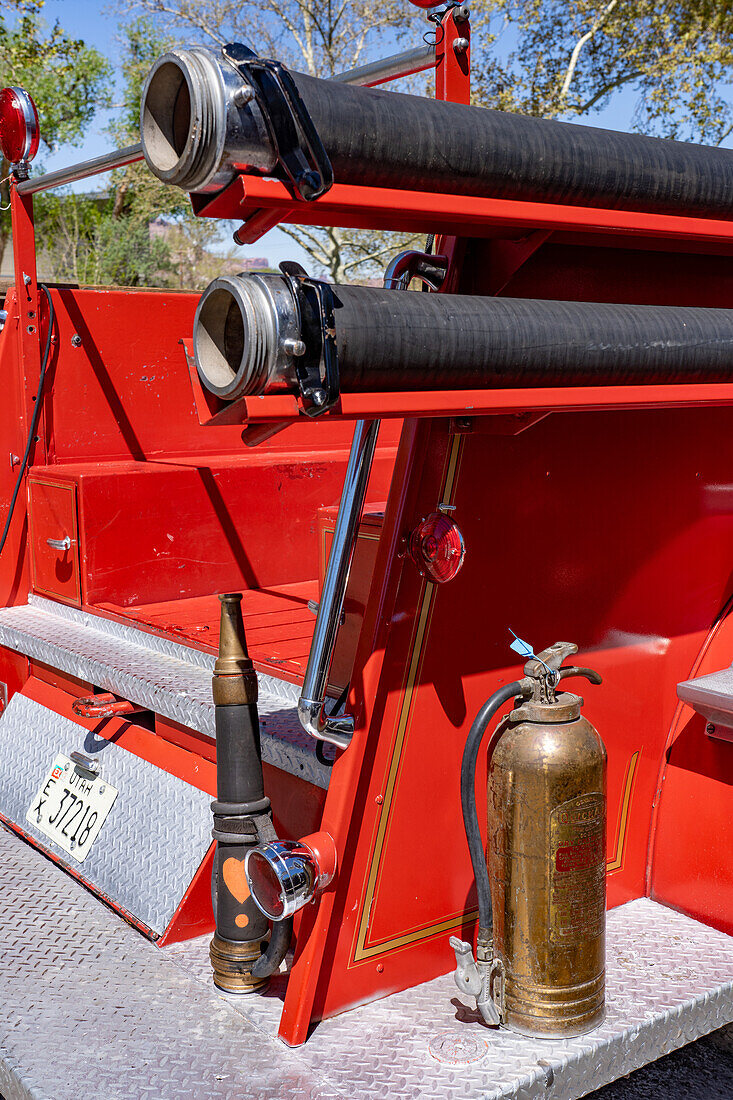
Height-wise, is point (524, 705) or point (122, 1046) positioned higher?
point (524, 705)

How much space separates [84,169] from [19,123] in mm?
397

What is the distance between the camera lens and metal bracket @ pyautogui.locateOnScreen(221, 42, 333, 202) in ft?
3.93

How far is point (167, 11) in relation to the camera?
2406cm

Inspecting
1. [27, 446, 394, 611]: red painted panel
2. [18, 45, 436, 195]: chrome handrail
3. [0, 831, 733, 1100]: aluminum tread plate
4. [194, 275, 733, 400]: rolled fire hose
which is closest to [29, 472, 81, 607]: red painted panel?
[27, 446, 394, 611]: red painted panel

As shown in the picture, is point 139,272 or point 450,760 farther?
point 139,272

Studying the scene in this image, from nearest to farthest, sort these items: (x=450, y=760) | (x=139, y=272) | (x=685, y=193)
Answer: (x=685, y=193) → (x=450, y=760) → (x=139, y=272)

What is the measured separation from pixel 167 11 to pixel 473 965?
26319mm

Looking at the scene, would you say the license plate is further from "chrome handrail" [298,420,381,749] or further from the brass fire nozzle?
"chrome handrail" [298,420,381,749]

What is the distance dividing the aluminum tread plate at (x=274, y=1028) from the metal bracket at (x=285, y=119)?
1.29 metres

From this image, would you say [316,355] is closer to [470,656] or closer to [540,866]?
[470,656]

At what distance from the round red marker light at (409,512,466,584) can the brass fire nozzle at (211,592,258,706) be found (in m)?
0.40

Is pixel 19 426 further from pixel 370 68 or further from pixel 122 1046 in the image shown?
pixel 122 1046

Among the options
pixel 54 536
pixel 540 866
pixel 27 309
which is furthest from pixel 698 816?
pixel 27 309

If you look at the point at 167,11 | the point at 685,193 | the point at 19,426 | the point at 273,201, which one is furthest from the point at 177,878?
the point at 167,11
